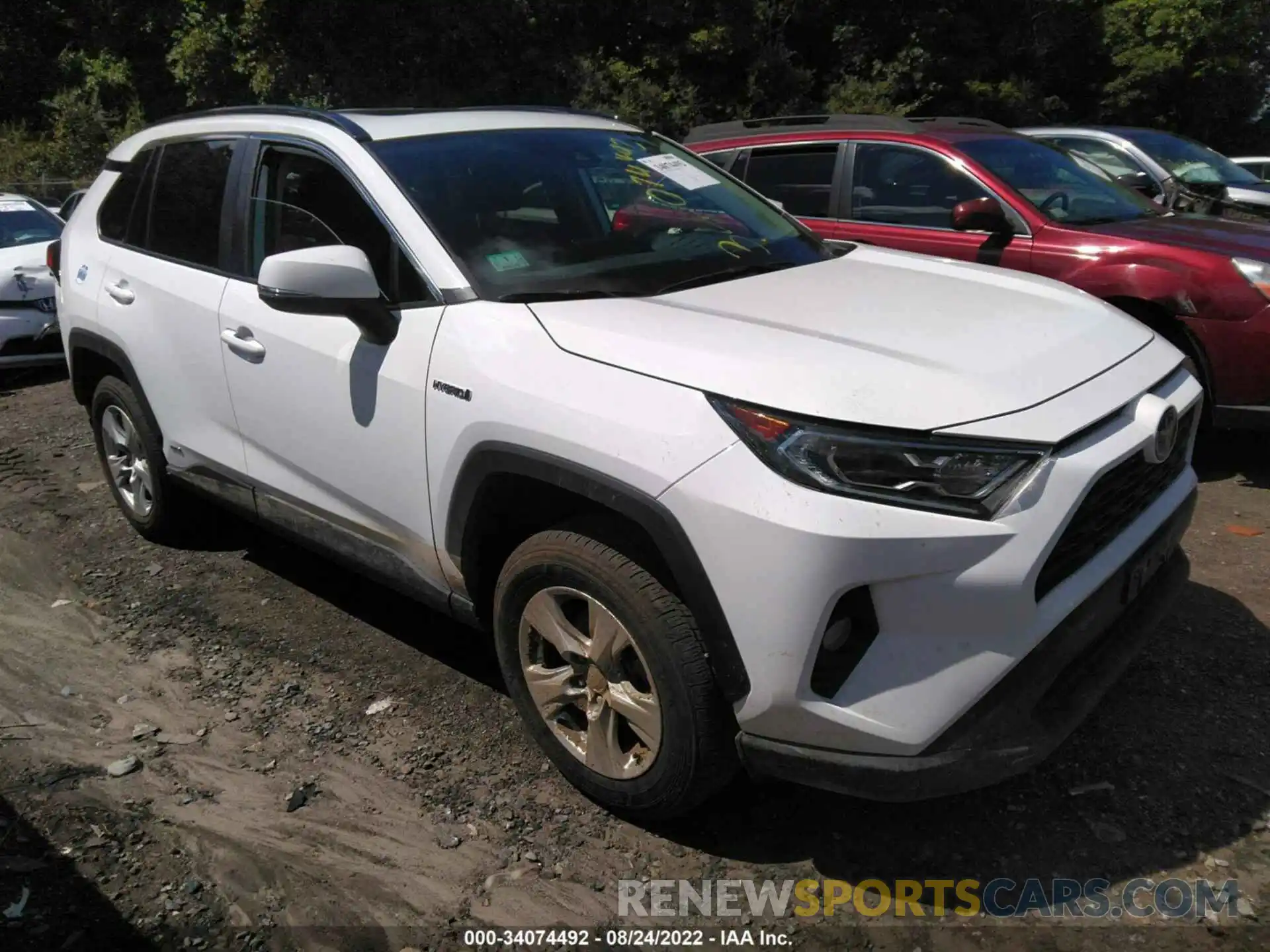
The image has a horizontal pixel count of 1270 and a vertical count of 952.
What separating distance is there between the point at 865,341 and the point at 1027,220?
3425 mm

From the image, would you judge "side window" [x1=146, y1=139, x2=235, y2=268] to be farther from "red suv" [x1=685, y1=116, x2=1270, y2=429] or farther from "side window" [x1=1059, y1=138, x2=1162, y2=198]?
"side window" [x1=1059, y1=138, x2=1162, y2=198]

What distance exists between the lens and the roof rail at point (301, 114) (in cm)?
339

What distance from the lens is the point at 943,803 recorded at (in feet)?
9.52

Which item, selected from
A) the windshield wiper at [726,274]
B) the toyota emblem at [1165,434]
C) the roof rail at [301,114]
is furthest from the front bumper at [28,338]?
the toyota emblem at [1165,434]

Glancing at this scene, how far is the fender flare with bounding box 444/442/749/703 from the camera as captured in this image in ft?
7.68

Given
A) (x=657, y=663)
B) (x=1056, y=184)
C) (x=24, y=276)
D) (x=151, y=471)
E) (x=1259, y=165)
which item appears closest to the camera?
(x=657, y=663)

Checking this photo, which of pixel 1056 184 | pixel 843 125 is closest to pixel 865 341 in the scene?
pixel 1056 184

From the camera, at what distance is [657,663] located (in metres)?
2.48

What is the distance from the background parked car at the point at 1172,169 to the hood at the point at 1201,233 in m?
2.54

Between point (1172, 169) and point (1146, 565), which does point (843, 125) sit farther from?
point (1146, 565)

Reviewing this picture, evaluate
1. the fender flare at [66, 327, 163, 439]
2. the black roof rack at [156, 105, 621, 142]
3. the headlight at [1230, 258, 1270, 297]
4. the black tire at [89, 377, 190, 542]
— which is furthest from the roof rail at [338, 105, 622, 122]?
the headlight at [1230, 258, 1270, 297]

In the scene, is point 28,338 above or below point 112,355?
below

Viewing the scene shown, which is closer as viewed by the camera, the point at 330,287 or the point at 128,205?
the point at 330,287

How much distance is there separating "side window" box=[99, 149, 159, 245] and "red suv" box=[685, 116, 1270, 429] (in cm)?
331
